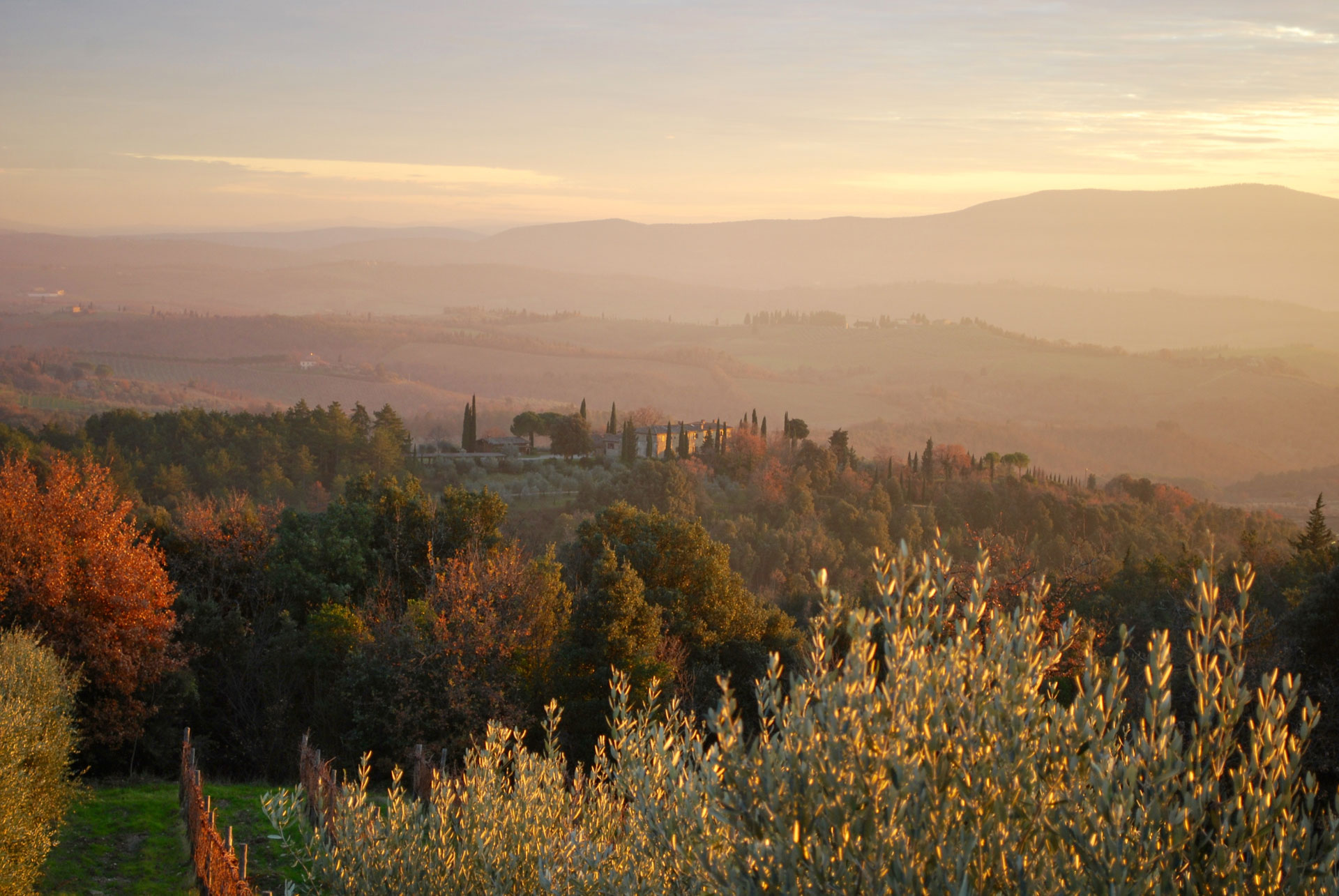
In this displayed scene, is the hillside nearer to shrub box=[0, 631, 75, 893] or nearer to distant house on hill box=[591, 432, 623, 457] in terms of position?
distant house on hill box=[591, 432, 623, 457]

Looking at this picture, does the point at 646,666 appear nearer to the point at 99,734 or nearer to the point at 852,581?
the point at 99,734

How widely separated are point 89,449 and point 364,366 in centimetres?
10908

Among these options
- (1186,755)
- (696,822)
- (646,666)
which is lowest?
(646,666)

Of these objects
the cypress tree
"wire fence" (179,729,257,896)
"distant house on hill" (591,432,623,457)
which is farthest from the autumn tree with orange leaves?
"distant house on hill" (591,432,623,457)

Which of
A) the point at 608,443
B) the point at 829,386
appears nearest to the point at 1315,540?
the point at 608,443

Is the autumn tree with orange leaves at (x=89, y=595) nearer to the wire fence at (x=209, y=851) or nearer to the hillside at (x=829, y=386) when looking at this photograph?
the wire fence at (x=209, y=851)

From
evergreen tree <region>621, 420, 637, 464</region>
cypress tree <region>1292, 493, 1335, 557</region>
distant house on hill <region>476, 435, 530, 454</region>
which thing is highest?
cypress tree <region>1292, 493, 1335, 557</region>

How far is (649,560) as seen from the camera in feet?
93.5

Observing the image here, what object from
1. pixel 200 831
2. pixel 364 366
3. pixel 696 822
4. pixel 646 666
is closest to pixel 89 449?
pixel 646 666

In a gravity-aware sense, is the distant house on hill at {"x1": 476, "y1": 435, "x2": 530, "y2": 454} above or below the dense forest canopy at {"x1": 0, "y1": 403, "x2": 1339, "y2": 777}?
below

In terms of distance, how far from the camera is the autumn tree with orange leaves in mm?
20500

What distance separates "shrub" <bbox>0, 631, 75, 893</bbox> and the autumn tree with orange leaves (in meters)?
1.58

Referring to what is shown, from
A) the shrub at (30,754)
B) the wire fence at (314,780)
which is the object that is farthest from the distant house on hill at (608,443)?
the shrub at (30,754)

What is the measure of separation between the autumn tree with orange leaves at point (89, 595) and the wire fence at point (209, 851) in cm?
548
